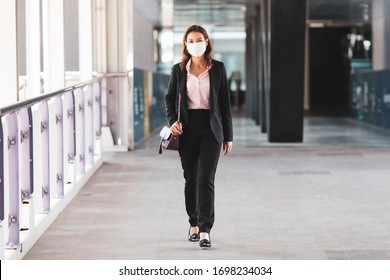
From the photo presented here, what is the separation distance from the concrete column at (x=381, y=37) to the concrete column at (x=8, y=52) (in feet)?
57.9

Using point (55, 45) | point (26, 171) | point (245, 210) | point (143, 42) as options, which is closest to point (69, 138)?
point (55, 45)

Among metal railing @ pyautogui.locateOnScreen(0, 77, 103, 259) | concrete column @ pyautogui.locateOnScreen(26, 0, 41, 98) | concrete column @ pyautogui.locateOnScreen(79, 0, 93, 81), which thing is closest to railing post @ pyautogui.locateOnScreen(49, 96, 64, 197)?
metal railing @ pyautogui.locateOnScreen(0, 77, 103, 259)

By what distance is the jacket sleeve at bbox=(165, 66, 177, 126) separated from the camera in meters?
6.51

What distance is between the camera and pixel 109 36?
14234 mm

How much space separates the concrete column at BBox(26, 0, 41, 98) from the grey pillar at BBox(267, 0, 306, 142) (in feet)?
21.1

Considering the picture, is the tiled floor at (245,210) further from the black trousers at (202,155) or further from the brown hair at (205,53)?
the brown hair at (205,53)

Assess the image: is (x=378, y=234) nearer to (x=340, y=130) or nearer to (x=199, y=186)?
(x=199, y=186)

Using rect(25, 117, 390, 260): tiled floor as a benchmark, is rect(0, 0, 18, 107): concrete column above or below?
above

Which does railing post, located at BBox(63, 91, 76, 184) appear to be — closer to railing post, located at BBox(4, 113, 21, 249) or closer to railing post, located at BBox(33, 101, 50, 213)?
railing post, located at BBox(33, 101, 50, 213)

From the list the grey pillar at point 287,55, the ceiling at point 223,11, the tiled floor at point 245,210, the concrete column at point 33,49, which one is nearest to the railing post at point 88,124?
the tiled floor at point 245,210

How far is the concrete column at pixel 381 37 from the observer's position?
1003 inches

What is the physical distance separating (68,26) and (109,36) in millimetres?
2449

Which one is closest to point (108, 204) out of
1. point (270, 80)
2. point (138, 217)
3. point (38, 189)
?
point (138, 217)

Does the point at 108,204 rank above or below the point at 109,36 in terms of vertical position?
below
